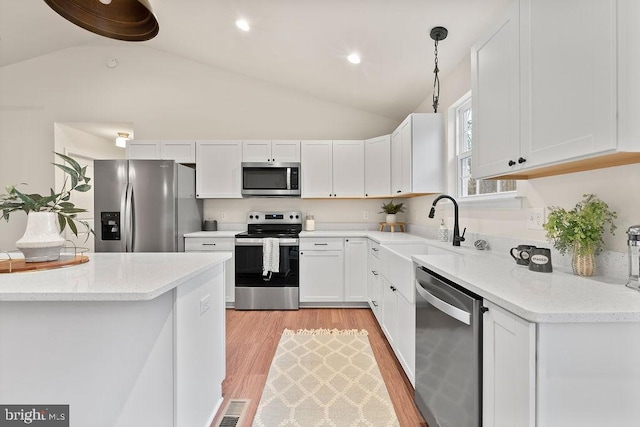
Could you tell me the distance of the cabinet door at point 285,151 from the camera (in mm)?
3709

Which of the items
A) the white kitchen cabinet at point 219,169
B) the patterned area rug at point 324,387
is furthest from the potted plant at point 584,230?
the white kitchen cabinet at point 219,169

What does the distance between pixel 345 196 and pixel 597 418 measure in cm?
308

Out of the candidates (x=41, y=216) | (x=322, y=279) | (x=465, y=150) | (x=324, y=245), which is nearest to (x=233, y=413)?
(x=41, y=216)

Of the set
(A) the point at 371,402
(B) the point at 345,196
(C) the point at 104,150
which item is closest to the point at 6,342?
(A) the point at 371,402

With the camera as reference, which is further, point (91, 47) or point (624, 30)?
point (91, 47)

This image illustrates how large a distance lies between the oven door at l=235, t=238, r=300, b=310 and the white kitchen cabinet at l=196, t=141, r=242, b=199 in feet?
2.74

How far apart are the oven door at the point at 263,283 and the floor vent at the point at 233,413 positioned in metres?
1.60

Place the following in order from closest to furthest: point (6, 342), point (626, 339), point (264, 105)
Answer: point (626, 339) → point (6, 342) → point (264, 105)

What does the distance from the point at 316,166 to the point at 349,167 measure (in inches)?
17.2

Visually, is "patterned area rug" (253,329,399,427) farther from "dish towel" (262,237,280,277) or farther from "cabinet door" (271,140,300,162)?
"cabinet door" (271,140,300,162)

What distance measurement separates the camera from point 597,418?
2.63ft

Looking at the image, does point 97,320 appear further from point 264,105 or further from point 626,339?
point 264,105

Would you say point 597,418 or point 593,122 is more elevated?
point 593,122

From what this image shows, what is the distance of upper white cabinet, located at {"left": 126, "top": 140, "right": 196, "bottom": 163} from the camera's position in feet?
12.1
